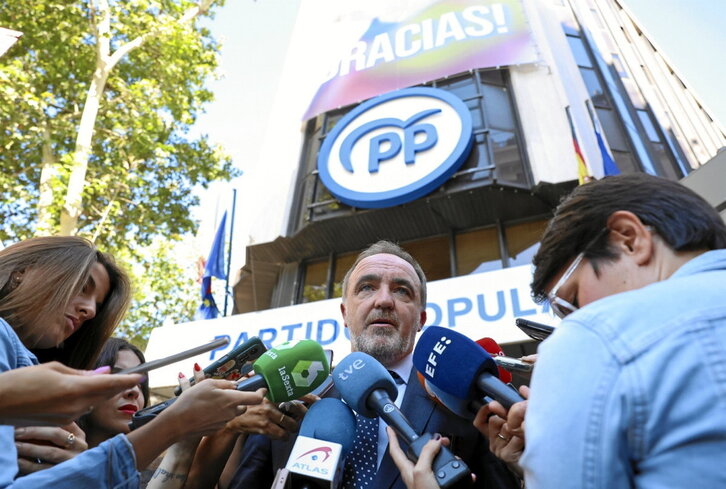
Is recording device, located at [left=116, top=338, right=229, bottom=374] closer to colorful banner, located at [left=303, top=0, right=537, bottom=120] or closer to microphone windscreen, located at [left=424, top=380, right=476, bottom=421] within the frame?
Result: microphone windscreen, located at [left=424, top=380, right=476, bottom=421]

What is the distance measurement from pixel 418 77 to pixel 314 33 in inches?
155

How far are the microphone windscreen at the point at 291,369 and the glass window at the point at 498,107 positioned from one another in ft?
26.1

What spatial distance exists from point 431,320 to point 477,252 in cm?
265

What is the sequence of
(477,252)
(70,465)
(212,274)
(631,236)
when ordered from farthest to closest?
(212,274) < (477,252) < (70,465) < (631,236)

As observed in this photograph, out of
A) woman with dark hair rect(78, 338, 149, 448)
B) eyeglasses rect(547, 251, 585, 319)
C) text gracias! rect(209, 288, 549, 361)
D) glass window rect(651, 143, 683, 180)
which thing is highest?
glass window rect(651, 143, 683, 180)

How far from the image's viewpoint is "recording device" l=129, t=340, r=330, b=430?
188 cm

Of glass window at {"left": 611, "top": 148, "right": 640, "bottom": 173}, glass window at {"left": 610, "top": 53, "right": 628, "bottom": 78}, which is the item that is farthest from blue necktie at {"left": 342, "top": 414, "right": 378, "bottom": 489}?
glass window at {"left": 610, "top": 53, "right": 628, "bottom": 78}

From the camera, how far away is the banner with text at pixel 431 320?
645 cm

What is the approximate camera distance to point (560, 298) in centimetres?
144

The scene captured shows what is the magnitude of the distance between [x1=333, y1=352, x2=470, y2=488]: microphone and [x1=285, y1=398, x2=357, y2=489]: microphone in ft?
0.25

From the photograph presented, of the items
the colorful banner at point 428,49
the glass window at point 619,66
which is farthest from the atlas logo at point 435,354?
the glass window at point 619,66

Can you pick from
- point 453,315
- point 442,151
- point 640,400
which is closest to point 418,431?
point 640,400

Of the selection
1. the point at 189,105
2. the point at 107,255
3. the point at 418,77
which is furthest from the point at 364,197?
the point at 107,255

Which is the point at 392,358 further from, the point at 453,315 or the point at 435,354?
the point at 453,315
